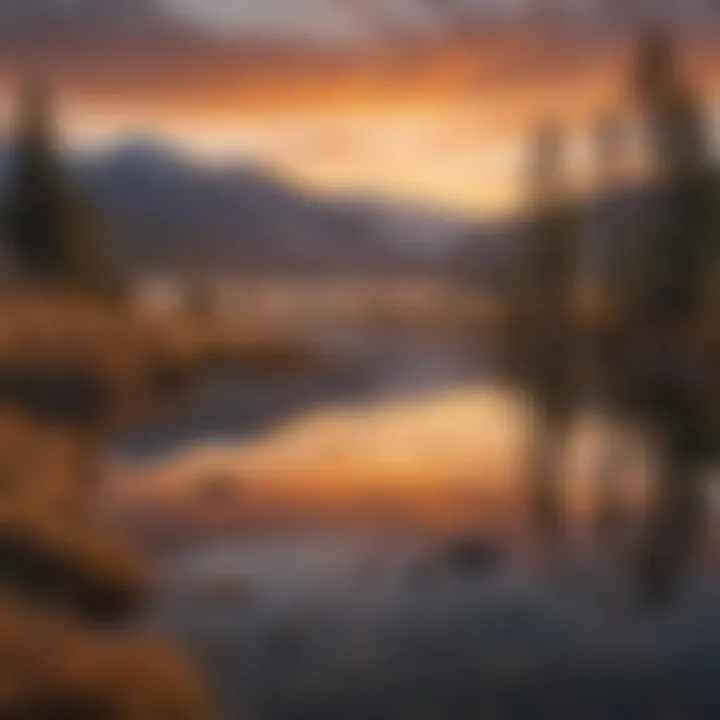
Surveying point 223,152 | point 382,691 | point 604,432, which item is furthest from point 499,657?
point 223,152

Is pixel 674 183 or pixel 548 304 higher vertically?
pixel 674 183

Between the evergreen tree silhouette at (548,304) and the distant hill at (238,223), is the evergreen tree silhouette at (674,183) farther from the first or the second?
the distant hill at (238,223)

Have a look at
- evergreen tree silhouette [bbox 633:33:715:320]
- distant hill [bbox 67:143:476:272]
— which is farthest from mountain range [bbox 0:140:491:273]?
evergreen tree silhouette [bbox 633:33:715:320]

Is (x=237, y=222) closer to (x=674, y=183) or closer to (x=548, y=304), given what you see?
(x=548, y=304)

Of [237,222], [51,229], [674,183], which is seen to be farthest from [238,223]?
[674,183]

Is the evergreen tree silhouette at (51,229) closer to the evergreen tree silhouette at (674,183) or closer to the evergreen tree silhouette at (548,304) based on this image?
the evergreen tree silhouette at (548,304)

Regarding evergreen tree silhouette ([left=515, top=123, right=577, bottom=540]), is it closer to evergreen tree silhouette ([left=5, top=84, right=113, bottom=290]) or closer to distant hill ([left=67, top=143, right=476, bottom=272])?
distant hill ([left=67, top=143, right=476, bottom=272])

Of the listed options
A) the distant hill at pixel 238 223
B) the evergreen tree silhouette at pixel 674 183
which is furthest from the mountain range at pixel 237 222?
the evergreen tree silhouette at pixel 674 183

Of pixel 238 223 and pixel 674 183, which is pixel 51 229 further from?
pixel 674 183

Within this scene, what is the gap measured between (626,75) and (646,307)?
26cm

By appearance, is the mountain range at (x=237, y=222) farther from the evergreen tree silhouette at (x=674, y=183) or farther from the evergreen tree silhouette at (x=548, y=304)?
the evergreen tree silhouette at (x=674, y=183)

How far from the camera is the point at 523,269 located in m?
1.39

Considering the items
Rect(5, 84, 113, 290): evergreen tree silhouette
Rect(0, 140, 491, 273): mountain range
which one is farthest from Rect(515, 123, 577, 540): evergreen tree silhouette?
Rect(5, 84, 113, 290): evergreen tree silhouette

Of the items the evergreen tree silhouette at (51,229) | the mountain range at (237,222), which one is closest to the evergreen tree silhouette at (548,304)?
the mountain range at (237,222)
